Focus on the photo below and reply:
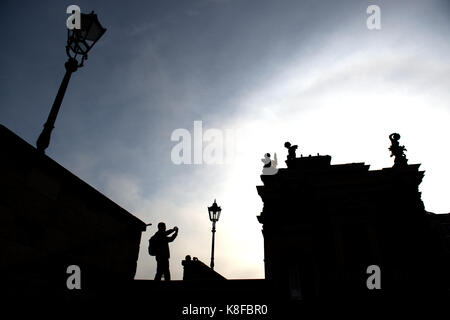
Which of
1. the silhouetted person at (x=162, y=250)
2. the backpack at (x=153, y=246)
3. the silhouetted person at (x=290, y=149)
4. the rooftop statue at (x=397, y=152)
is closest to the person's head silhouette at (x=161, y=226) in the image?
the silhouetted person at (x=162, y=250)

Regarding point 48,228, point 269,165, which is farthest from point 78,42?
point 269,165

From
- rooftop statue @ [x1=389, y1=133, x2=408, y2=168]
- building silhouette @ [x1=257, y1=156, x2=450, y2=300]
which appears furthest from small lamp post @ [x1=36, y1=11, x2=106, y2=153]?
rooftop statue @ [x1=389, y1=133, x2=408, y2=168]

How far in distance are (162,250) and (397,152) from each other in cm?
1034

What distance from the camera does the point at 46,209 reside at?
4.99 meters

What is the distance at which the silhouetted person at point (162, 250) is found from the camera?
771 centimetres

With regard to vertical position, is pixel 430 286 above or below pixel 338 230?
below

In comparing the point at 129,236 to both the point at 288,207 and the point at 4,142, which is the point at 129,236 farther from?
the point at 288,207

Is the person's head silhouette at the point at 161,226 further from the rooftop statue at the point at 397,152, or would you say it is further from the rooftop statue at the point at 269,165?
the rooftop statue at the point at 397,152

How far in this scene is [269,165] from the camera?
1230cm

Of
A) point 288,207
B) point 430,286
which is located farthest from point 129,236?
point 430,286

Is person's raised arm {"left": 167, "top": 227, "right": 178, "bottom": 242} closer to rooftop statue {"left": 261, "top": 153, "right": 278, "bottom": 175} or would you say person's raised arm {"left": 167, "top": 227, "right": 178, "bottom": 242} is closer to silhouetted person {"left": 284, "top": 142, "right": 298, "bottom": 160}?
Result: rooftop statue {"left": 261, "top": 153, "right": 278, "bottom": 175}

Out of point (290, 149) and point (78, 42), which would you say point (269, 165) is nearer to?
point (290, 149)

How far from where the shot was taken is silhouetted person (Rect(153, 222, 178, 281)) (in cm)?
771

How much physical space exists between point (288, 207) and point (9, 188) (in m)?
9.29
